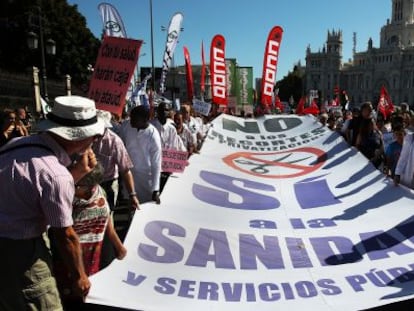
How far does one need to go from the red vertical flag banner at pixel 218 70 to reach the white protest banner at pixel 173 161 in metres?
6.76

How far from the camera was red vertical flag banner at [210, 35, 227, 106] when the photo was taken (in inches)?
498

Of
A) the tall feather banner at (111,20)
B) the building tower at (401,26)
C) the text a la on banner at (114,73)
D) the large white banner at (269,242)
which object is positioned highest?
the building tower at (401,26)

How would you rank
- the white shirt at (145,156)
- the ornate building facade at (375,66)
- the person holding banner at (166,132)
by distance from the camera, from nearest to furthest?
the white shirt at (145,156), the person holding banner at (166,132), the ornate building facade at (375,66)

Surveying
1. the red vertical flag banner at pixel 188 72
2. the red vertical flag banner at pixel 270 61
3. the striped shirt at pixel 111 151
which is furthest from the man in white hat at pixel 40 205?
the red vertical flag banner at pixel 188 72

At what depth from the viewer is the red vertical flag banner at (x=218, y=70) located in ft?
41.5

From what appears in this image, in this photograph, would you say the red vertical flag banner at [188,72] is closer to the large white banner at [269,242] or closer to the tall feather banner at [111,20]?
the tall feather banner at [111,20]

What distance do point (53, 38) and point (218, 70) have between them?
1217 inches

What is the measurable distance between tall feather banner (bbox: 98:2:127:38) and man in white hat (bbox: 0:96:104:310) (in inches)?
272

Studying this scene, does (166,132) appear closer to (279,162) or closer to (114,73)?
(114,73)

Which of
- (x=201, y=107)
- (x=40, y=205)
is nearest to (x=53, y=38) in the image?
(x=201, y=107)

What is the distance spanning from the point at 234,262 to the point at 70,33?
1598 inches

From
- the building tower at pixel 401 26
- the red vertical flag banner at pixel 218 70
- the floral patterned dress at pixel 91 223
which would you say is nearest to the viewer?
the floral patterned dress at pixel 91 223

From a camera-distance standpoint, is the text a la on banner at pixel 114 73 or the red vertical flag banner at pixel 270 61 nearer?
the text a la on banner at pixel 114 73

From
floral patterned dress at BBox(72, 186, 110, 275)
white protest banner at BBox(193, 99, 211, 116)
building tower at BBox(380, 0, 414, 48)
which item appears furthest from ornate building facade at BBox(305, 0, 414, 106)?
floral patterned dress at BBox(72, 186, 110, 275)
